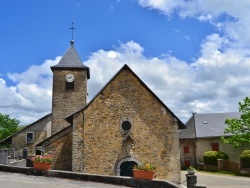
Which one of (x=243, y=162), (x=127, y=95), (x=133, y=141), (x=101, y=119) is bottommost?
(x=243, y=162)

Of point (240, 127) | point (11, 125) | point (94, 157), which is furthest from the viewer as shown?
point (11, 125)

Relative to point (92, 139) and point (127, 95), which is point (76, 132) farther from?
point (127, 95)

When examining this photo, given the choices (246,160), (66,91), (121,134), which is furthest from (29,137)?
(246,160)

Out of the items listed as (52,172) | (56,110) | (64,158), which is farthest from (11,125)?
(52,172)

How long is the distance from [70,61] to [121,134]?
15174 mm

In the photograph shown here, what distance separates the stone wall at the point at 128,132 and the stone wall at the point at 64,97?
10.9m

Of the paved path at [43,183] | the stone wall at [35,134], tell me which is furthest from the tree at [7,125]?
the paved path at [43,183]

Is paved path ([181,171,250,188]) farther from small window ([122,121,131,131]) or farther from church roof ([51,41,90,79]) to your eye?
church roof ([51,41,90,79])

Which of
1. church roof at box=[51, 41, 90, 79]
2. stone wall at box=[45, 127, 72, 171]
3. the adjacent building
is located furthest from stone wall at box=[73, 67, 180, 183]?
the adjacent building

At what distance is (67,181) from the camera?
11.0 m

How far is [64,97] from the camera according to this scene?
28.6 meters

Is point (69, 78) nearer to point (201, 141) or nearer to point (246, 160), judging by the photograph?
point (201, 141)

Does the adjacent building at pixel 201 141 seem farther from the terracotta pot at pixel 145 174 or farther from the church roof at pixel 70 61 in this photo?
the terracotta pot at pixel 145 174

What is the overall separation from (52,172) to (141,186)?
13.6 ft
